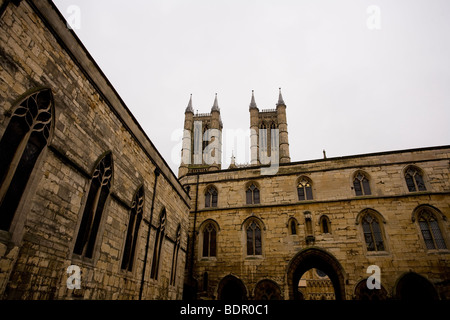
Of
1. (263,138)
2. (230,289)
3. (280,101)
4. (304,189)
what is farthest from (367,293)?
(280,101)

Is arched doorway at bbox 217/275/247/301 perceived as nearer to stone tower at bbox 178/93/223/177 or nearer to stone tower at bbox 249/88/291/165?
stone tower at bbox 178/93/223/177

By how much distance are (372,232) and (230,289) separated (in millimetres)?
8038

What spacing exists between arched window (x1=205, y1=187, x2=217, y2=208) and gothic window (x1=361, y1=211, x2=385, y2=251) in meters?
8.39

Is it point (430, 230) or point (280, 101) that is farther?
point (280, 101)

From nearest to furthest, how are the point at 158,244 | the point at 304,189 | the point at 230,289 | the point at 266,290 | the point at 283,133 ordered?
the point at 158,244, the point at 266,290, the point at 230,289, the point at 304,189, the point at 283,133

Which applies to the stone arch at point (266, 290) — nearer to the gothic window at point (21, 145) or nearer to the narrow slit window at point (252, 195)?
the narrow slit window at point (252, 195)

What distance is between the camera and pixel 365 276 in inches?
500

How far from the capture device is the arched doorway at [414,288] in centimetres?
1202

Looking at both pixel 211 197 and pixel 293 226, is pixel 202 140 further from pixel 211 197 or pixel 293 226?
pixel 293 226

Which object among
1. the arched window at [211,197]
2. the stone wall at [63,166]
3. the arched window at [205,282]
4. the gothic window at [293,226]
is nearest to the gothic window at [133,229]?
the stone wall at [63,166]

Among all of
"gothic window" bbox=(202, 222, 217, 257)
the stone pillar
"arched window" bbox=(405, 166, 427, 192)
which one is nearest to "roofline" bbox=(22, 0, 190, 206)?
"gothic window" bbox=(202, 222, 217, 257)

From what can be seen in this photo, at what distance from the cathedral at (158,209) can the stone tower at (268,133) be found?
20.2 meters

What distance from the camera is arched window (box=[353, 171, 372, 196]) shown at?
14.5m

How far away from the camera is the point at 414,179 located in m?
14.0
